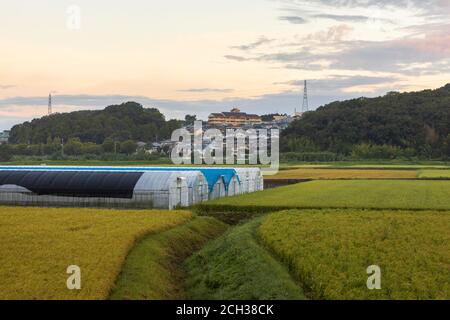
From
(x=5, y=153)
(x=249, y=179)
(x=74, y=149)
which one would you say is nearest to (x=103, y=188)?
(x=249, y=179)

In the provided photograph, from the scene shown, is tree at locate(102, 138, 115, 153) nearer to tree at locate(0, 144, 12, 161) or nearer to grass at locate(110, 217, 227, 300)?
tree at locate(0, 144, 12, 161)

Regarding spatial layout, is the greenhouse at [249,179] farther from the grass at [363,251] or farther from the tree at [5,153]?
the tree at [5,153]

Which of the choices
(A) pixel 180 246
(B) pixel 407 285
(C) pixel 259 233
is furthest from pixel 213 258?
(B) pixel 407 285

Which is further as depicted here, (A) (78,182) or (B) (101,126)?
(B) (101,126)

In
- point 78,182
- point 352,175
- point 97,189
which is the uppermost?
point 78,182

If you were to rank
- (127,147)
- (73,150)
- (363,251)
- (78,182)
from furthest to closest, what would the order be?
(127,147) < (73,150) < (78,182) < (363,251)

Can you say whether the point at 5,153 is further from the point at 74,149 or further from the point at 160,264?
the point at 160,264

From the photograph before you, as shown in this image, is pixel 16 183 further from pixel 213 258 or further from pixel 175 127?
pixel 175 127

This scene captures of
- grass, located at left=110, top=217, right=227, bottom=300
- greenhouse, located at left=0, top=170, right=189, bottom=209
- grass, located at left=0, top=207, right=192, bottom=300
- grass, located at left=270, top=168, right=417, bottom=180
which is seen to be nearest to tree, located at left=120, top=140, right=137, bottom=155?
grass, located at left=270, top=168, right=417, bottom=180
